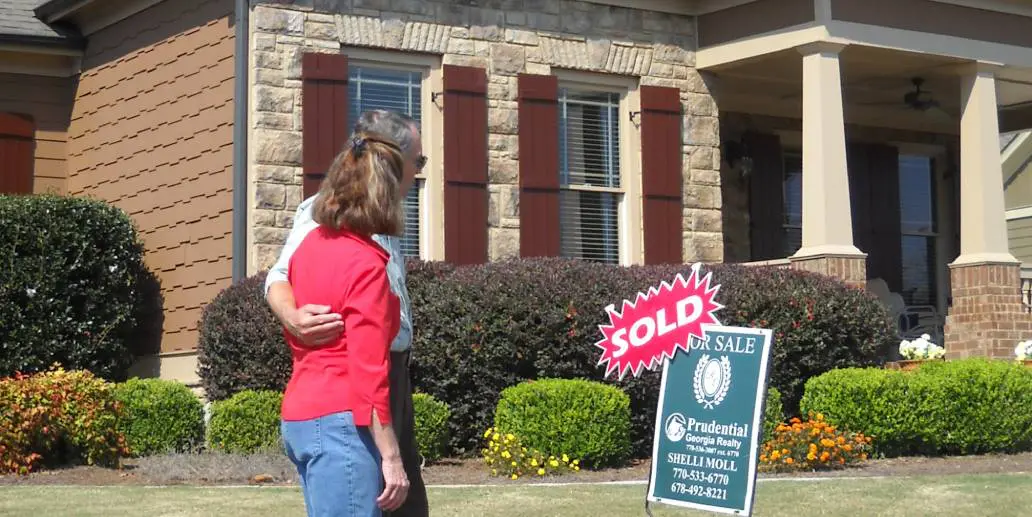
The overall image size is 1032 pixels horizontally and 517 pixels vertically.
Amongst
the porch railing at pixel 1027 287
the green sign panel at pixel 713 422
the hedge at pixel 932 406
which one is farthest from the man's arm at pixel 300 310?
the porch railing at pixel 1027 287

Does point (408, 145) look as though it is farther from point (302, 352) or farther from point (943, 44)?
point (943, 44)

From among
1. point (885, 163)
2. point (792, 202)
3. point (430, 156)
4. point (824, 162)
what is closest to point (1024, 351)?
point (824, 162)

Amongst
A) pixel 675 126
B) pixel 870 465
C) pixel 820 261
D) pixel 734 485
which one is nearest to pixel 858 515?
pixel 734 485

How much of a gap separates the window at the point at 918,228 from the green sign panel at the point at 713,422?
12.3 metres

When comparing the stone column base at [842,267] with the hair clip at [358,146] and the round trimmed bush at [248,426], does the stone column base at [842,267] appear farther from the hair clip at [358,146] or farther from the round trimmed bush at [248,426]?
the hair clip at [358,146]

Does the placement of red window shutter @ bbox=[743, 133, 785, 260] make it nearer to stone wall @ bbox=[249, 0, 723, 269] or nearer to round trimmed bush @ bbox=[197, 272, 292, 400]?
stone wall @ bbox=[249, 0, 723, 269]

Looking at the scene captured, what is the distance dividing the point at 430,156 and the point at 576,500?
5533mm

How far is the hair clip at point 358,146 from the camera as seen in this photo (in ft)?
12.7

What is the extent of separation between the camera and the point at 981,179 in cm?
1447

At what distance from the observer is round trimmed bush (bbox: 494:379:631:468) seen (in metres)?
10.2

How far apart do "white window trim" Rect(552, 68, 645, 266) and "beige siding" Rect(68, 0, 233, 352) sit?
3.48m

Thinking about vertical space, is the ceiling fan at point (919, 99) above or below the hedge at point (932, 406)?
above

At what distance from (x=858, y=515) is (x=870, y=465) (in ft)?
9.42

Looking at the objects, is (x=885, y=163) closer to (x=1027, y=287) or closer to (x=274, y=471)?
(x=1027, y=287)
